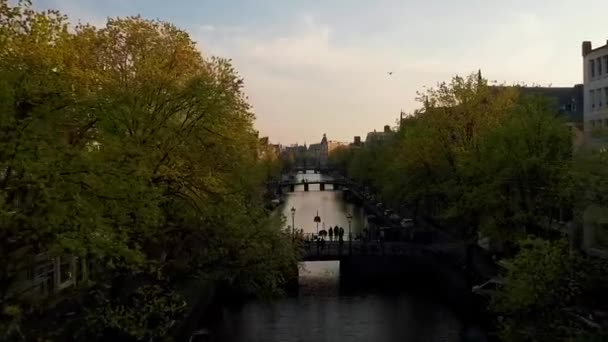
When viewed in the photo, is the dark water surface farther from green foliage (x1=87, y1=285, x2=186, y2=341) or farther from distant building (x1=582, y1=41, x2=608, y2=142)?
distant building (x1=582, y1=41, x2=608, y2=142)

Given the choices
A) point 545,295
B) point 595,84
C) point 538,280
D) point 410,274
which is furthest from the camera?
point 410,274

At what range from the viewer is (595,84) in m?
52.0

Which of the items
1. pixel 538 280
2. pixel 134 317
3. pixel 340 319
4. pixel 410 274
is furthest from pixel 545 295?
pixel 410 274

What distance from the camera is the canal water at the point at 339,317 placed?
124 ft

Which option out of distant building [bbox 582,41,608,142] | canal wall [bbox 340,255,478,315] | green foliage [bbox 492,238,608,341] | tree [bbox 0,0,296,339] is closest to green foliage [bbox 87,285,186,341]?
tree [bbox 0,0,296,339]

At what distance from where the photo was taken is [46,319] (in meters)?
28.1

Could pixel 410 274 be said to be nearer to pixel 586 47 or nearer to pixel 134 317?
pixel 586 47

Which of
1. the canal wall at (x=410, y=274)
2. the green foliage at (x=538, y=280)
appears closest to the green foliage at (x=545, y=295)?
the green foliage at (x=538, y=280)

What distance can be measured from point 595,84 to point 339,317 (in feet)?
87.9

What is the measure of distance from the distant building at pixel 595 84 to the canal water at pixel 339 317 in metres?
18.4

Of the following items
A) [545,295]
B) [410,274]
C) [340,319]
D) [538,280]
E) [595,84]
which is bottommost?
[340,319]

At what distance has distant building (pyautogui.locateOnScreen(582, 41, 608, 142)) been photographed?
5025 cm

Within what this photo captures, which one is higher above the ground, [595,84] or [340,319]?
[595,84]

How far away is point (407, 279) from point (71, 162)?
1578 inches
